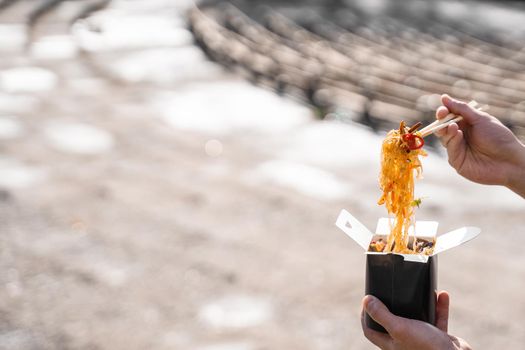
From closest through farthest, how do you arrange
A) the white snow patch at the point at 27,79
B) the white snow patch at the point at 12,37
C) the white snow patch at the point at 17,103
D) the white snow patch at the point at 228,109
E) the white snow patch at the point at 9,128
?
1. the white snow patch at the point at 9,128
2. the white snow patch at the point at 228,109
3. the white snow patch at the point at 17,103
4. the white snow patch at the point at 27,79
5. the white snow patch at the point at 12,37

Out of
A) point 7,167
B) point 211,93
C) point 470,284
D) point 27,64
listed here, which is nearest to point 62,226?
point 7,167

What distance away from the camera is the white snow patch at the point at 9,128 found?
10754mm

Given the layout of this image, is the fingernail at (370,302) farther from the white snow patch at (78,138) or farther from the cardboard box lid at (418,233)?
the white snow patch at (78,138)

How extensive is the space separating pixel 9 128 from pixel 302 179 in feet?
14.4

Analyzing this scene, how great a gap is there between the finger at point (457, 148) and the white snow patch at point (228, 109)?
302 inches

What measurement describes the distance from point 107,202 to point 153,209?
554 mm

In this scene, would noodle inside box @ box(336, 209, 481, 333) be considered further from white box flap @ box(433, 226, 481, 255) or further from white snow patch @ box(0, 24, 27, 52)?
white snow patch @ box(0, 24, 27, 52)

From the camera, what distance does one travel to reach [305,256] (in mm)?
7949

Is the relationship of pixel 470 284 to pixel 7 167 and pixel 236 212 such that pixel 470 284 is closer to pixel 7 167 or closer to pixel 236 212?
pixel 236 212

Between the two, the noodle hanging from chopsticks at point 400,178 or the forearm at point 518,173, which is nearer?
the noodle hanging from chopsticks at point 400,178

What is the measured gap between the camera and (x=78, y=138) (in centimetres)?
1079

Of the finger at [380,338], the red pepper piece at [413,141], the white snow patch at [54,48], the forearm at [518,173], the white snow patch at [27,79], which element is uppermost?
the red pepper piece at [413,141]

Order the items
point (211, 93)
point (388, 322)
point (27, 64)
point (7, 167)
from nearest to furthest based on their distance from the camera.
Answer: point (388, 322)
point (7, 167)
point (211, 93)
point (27, 64)

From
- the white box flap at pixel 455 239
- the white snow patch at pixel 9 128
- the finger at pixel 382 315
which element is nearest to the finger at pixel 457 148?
the white box flap at pixel 455 239
